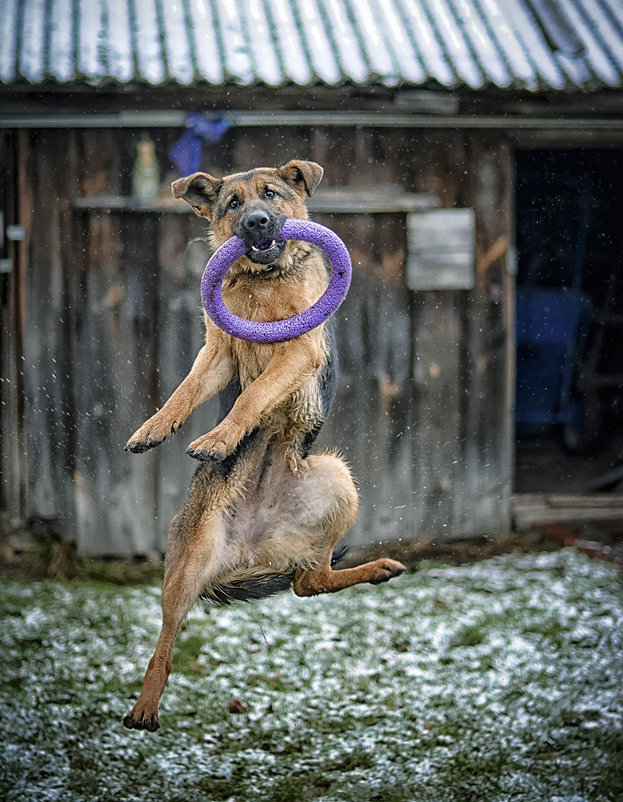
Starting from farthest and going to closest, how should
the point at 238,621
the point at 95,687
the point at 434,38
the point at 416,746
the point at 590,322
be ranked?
1. the point at 590,322
2. the point at 238,621
3. the point at 434,38
4. the point at 95,687
5. the point at 416,746

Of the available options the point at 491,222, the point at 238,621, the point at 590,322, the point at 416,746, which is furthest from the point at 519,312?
the point at 416,746

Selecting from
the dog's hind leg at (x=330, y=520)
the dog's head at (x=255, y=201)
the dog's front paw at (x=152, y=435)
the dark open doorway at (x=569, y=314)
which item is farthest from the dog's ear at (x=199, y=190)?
the dark open doorway at (x=569, y=314)

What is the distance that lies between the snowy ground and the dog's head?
3.24 meters

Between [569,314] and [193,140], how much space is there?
614cm

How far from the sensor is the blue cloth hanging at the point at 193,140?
4.77 metres

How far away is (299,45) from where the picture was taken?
5766 millimetres

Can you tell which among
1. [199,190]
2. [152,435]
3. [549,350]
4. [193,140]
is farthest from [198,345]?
[549,350]

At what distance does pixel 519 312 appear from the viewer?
396 inches

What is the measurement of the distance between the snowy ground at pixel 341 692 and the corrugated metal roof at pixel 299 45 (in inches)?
142

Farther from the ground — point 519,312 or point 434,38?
point 434,38

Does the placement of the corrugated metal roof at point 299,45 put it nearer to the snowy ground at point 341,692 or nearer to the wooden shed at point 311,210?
the wooden shed at point 311,210

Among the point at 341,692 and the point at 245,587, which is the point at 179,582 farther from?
the point at 341,692

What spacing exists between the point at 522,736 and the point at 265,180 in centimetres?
388

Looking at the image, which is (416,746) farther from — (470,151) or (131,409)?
(470,151)
